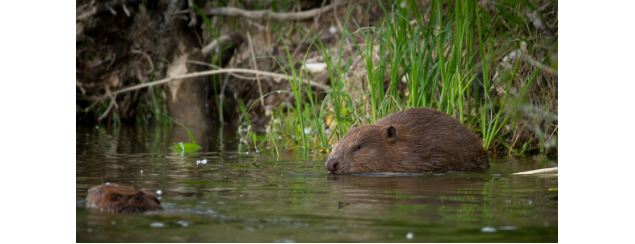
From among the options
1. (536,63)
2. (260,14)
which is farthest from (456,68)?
(260,14)

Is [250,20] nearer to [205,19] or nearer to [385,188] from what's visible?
[205,19]

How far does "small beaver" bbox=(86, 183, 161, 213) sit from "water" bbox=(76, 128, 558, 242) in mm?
80

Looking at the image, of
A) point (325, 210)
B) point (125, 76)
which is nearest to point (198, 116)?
point (125, 76)

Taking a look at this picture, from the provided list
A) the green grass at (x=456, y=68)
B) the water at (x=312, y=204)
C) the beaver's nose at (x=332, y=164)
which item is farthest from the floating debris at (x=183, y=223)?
the green grass at (x=456, y=68)

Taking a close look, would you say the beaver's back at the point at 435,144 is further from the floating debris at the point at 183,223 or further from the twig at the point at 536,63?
the floating debris at the point at 183,223

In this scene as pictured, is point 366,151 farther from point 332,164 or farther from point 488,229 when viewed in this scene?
point 488,229

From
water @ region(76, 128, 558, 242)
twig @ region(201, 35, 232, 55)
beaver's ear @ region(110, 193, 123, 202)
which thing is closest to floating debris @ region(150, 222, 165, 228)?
water @ region(76, 128, 558, 242)

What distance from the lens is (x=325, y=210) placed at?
211 inches

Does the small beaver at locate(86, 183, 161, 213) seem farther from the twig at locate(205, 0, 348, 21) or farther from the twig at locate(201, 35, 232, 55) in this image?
the twig at locate(201, 35, 232, 55)

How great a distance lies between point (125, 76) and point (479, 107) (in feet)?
24.0

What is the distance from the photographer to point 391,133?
7609 millimetres

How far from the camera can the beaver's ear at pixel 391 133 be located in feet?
24.9

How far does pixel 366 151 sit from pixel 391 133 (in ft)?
0.80

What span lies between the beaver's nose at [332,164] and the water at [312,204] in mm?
88
